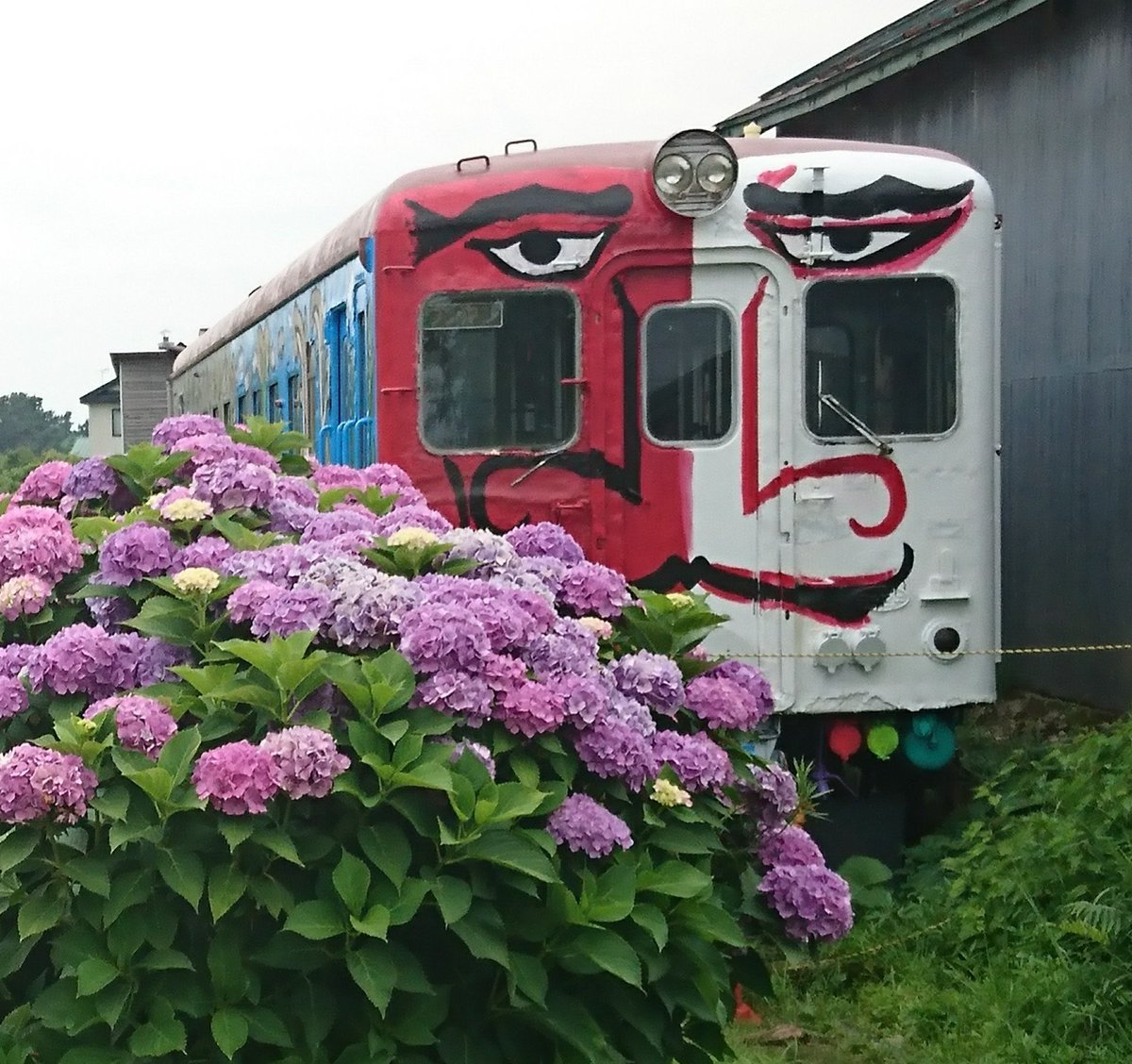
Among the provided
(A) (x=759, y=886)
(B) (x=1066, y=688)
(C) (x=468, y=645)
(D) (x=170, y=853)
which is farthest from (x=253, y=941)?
(B) (x=1066, y=688)

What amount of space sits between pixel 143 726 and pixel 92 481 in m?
1.29

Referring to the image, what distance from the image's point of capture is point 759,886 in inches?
156

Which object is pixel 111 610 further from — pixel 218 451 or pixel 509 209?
pixel 509 209

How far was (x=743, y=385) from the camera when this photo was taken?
7594mm

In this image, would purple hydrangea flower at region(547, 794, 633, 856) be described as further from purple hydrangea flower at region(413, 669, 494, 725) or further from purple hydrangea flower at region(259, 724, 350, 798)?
purple hydrangea flower at region(259, 724, 350, 798)

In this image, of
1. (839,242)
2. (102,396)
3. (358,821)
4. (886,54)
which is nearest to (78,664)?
(358,821)

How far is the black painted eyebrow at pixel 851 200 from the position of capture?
24.6ft

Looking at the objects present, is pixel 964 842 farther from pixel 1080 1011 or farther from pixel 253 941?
pixel 253 941

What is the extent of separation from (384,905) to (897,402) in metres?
4.85

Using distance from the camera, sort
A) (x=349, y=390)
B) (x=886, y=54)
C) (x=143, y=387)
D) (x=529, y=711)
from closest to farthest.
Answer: (x=529, y=711) → (x=349, y=390) → (x=886, y=54) → (x=143, y=387)

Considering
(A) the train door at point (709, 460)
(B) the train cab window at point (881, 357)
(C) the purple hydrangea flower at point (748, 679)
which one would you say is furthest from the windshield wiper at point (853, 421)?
(C) the purple hydrangea flower at point (748, 679)

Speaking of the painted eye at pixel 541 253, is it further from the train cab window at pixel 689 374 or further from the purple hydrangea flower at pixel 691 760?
the purple hydrangea flower at pixel 691 760

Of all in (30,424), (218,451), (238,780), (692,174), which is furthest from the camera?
(30,424)

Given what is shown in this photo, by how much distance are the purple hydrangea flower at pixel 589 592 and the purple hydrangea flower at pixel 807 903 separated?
656 mm
